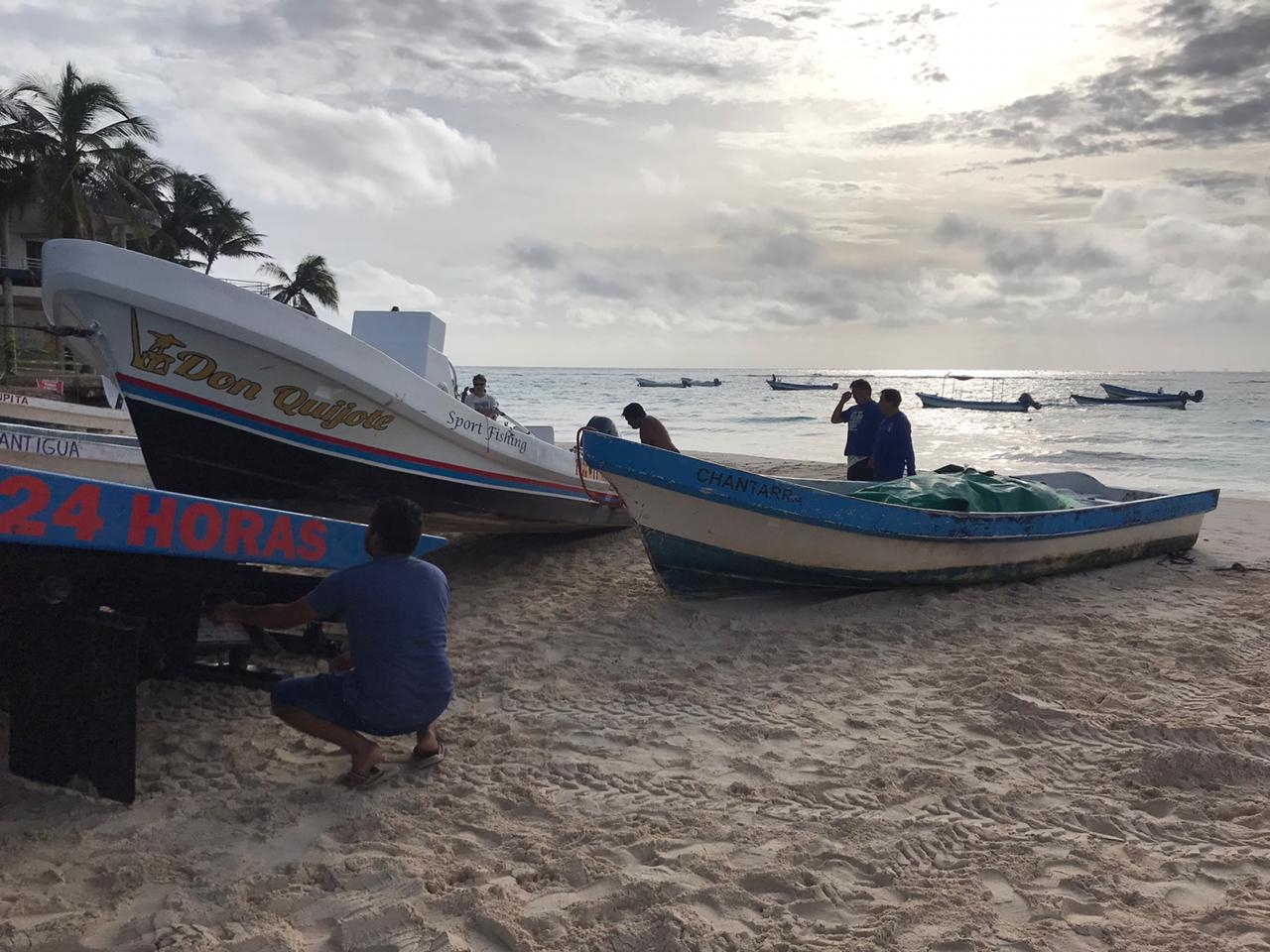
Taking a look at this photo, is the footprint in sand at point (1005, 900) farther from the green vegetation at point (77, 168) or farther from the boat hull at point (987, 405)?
the boat hull at point (987, 405)

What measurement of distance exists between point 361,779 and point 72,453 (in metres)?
6.12

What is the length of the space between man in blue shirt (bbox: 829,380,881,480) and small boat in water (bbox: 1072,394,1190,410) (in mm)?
42436

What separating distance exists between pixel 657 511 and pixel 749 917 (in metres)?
3.68

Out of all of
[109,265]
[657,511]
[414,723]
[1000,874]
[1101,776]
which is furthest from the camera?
[657,511]

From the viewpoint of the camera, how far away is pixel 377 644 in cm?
336

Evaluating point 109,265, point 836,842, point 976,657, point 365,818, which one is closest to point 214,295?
point 109,265

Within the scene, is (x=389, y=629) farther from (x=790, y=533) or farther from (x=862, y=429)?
(x=862, y=429)

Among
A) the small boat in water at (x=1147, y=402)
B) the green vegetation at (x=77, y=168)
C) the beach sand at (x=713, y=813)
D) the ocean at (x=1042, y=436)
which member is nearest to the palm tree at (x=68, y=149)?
the green vegetation at (x=77, y=168)

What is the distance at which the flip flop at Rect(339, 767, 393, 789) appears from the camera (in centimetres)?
352

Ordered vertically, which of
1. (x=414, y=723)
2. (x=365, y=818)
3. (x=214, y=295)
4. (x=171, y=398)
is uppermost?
(x=214, y=295)

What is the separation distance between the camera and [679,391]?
242 feet

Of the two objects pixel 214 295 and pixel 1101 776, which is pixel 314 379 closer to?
pixel 214 295

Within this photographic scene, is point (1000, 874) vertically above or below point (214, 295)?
below

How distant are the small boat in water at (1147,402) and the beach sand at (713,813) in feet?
149
